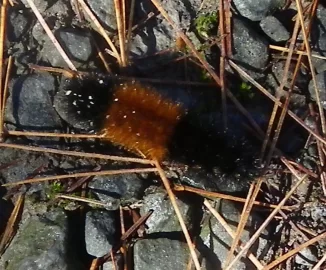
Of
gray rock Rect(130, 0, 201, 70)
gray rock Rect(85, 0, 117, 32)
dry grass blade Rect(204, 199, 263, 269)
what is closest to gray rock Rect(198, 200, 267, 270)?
dry grass blade Rect(204, 199, 263, 269)

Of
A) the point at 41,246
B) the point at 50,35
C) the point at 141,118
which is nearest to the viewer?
the point at 141,118

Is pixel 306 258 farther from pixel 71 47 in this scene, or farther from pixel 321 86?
pixel 71 47

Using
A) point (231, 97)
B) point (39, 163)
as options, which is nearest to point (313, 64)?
point (231, 97)

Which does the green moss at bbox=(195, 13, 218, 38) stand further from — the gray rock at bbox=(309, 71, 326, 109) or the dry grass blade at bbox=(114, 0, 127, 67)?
the gray rock at bbox=(309, 71, 326, 109)

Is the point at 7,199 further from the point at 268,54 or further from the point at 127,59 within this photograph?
the point at 268,54

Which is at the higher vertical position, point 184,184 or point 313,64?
point 313,64

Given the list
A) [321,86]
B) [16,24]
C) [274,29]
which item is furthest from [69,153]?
[321,86]
